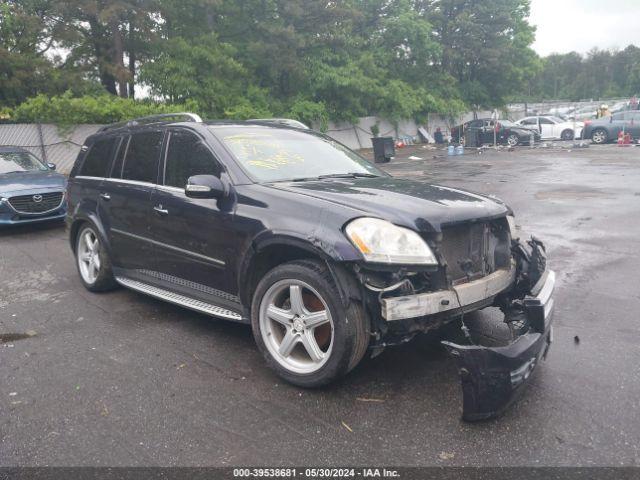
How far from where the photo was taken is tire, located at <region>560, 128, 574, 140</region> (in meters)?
32.5

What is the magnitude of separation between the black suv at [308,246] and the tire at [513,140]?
27116 millimetres

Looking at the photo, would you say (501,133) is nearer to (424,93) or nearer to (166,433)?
(424,93)

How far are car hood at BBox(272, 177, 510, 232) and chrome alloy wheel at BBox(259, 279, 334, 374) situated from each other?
641 millimetres

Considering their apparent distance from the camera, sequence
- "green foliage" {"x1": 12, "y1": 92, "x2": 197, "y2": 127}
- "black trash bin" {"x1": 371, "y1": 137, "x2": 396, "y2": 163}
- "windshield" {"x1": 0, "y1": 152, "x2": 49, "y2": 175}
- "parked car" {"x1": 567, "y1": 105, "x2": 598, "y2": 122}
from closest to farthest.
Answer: "black trash bin" {"x1": 371, "y1": 137, "x2": 396, "y2": 163} → "windshield" {"x1": 0, "y1": 152, "x2": 49, "y2": 175} → "green foliage" {"x1": 12, "y1": 92, "x2": 197, "y2": 127} → "parked car" {"x1": 567, "y1": 105, "x2": 598, "y2": 122}

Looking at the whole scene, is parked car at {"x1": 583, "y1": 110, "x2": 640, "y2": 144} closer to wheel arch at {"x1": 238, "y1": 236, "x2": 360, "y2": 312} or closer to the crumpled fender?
the crumpled fender

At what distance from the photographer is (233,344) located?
13.9 feet

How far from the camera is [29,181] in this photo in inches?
382

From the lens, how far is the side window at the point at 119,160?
5.22 m

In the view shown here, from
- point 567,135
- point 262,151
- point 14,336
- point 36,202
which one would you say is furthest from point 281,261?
point 567,135

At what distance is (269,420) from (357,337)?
696mm

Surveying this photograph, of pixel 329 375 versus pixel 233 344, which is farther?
pixel 233 344

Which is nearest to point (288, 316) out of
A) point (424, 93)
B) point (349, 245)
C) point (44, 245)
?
point (349, 245)

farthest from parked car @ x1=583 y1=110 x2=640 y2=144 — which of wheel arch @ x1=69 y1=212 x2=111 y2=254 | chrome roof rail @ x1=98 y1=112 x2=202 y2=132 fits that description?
wheel arch @ x1=69 y1=212 x2=111 y2=254

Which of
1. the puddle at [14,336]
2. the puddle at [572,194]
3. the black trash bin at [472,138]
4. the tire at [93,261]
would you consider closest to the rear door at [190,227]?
the tire at [93,261]
